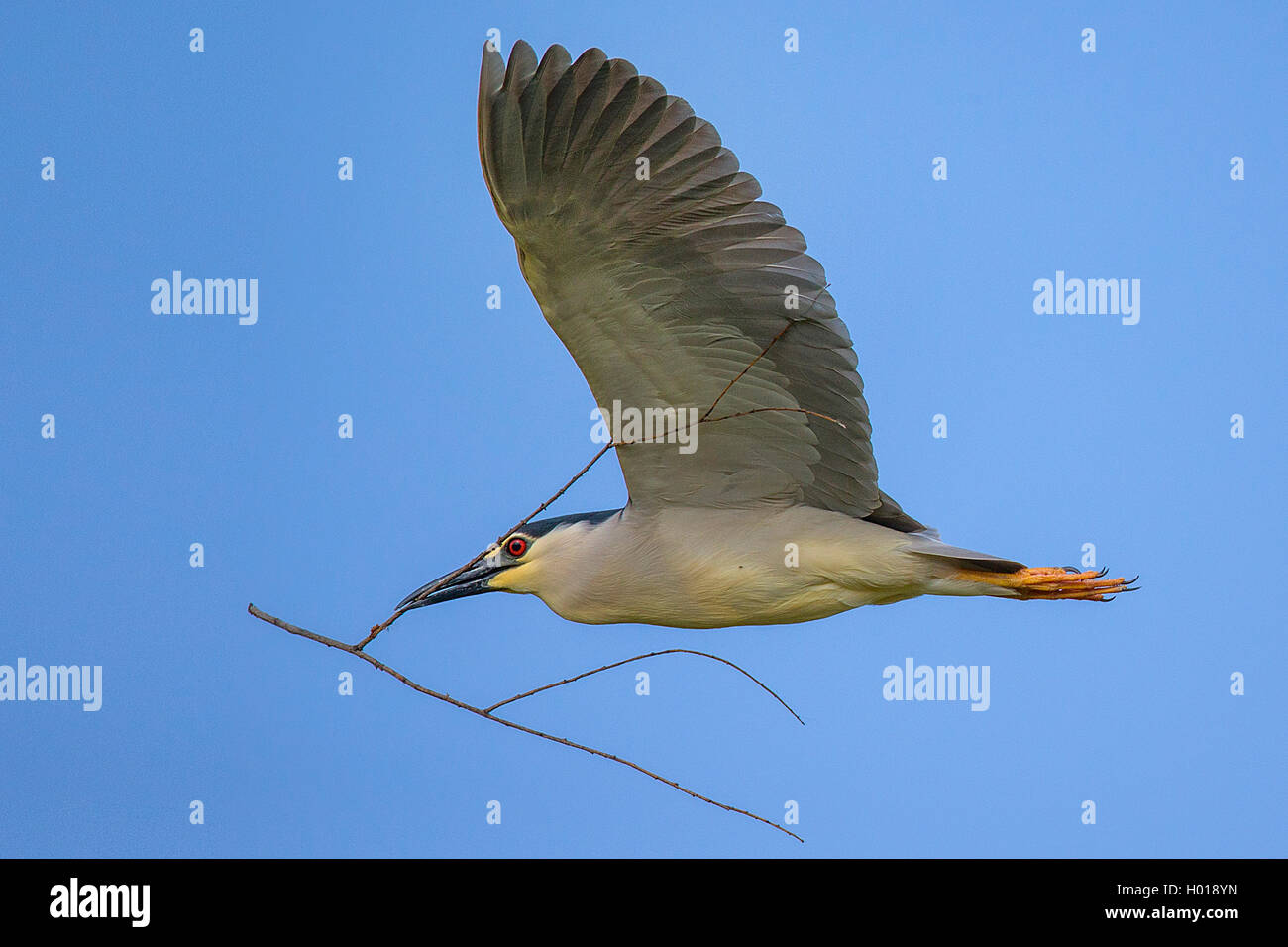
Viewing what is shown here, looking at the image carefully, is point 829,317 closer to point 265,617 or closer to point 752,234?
point 752,234

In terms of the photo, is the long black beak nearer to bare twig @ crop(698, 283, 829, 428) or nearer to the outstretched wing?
the outstretched wing

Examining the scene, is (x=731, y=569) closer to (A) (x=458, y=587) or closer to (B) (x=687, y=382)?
(B) (x=687, y=382)

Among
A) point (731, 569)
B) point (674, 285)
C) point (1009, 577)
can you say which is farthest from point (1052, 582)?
point (674, 285)

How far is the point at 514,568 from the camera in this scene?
5488 millimetres

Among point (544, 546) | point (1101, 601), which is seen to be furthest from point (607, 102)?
point (1101, 601)

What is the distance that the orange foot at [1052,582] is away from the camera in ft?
16.9

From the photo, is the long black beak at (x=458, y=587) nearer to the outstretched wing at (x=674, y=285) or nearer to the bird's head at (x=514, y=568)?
the bird's head at (x=514, y=568)

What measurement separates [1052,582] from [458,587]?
2.60m

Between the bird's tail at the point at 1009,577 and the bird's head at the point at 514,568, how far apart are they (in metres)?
1.47

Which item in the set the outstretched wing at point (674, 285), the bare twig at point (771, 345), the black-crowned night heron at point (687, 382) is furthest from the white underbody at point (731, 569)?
the bare twig at point (771, 345)

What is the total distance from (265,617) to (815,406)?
94.3 inches

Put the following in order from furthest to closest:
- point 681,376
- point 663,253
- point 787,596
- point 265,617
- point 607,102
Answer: point 787,596
point 681,376
point 663,253
point 607,102
point 265,617

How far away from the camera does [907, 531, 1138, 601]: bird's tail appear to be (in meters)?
5.15

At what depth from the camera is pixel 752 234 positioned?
459 centimetres
